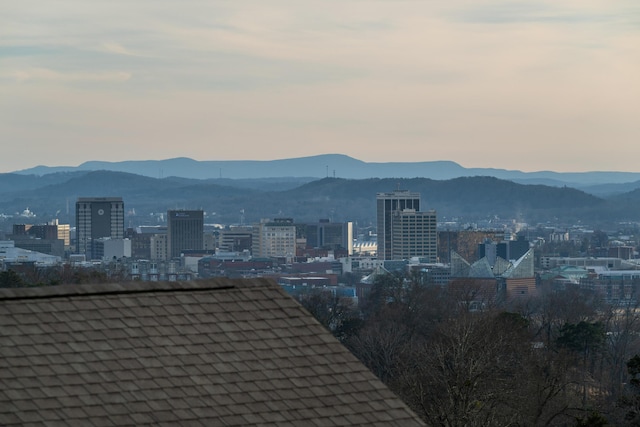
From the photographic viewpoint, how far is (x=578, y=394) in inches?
1827

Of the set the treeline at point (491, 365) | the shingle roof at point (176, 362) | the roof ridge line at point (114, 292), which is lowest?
the treeline at point (491, 365)

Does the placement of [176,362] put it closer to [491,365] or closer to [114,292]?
[114,292]

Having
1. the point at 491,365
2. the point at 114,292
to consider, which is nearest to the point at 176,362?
the point at 114,292

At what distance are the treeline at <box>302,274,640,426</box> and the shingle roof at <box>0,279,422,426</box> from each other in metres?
15.4

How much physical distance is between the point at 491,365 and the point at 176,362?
2523cm

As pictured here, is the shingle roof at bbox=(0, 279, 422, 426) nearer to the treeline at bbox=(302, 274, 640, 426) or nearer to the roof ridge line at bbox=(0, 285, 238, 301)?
the roof ridge line at bbox=(0, 285, 238, 301)

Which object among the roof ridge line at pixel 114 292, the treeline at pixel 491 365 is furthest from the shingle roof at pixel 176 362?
the treeline at pixel 491 365

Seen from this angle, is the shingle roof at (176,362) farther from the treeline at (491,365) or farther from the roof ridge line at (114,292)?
the treeline at (491,365)

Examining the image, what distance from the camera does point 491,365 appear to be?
1411 inches

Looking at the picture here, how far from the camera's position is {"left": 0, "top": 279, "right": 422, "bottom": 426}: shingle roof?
10.7m

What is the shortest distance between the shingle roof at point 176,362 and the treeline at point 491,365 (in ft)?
50.5

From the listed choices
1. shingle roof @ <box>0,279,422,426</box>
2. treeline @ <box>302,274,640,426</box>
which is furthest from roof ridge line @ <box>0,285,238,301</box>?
treeline @ <box>302,274,640,426</box>

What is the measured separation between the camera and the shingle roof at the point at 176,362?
35.2 ft

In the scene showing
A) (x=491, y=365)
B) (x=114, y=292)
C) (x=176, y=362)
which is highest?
(x=114, y=292)
